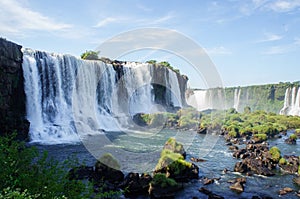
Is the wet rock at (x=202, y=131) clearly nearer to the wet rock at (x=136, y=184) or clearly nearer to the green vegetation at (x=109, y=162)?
the green vegetation at (x=109, y=162)

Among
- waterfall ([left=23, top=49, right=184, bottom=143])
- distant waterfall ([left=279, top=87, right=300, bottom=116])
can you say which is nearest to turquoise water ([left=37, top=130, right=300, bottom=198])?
waterfall ([left=23, top=49, right=184, bottom=143])

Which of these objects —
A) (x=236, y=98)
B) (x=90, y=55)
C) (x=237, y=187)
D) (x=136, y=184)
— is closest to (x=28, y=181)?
(x=136, y=184)

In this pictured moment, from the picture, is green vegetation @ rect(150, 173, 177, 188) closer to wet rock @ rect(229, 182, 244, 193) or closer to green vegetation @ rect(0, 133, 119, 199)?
wet rock @ rect(229, 182, 244, 193)

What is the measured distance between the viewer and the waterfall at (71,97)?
81.0ft

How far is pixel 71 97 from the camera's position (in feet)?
97.0

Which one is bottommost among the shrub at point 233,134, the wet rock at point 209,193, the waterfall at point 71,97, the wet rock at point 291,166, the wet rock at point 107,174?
the wet rock at point 209,193

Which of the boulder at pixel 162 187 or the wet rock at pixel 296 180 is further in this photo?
the wet rock at pixel 296 180

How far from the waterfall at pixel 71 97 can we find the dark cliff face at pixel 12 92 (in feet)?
1.98

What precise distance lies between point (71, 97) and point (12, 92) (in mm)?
6734

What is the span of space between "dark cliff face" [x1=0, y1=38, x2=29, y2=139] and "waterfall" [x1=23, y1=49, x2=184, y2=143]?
0.60 meters

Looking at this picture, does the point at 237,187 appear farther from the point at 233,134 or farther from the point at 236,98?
the point at 236,98

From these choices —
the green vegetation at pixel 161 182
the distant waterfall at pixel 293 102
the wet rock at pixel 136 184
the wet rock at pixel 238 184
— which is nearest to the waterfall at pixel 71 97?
the wet rock at pixel 136 184

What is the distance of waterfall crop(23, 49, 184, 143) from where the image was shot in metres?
24.7

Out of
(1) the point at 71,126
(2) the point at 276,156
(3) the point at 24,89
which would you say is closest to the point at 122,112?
(1) the point at 71,126
